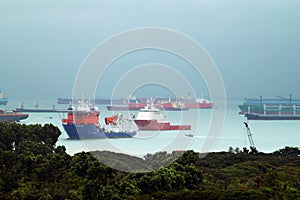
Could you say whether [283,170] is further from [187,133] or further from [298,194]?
[187,133]

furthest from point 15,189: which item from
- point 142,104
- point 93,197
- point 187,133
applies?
point 142,104

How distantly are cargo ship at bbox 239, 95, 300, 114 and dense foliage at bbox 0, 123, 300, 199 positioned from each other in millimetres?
30633

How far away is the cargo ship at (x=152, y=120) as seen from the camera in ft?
69.3

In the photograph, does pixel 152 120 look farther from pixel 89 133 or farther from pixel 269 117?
pixel 269 117

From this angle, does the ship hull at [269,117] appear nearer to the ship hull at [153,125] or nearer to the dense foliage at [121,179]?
the ship hull at [153,125]

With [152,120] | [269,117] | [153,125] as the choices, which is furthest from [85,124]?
[269,117]

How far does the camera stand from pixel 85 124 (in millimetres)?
18828

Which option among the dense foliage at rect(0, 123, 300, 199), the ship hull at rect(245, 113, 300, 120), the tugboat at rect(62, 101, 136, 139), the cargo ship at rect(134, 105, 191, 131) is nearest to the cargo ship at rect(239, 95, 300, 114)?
the ship hull at rect(245, 113, 300, 120)

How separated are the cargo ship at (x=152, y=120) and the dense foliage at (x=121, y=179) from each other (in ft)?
34.6

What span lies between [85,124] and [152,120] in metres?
4.31

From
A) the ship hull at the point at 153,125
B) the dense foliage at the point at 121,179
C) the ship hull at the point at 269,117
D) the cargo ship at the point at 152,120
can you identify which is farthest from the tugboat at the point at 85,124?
the ship hull at the point at 269,117

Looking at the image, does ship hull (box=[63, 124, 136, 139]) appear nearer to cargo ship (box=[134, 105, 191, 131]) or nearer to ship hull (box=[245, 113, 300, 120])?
cargo ship (box=[134, 105, 191, 131])

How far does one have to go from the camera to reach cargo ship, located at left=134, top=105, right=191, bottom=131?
21.1m

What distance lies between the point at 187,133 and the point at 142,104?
14.8 metres
